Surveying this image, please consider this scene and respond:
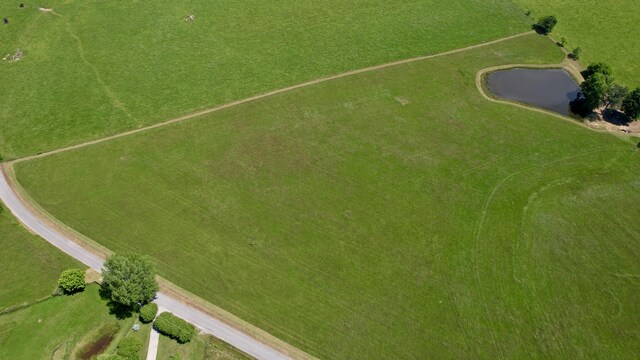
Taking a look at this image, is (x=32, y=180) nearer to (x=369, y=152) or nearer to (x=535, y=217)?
(x=369, y=152)

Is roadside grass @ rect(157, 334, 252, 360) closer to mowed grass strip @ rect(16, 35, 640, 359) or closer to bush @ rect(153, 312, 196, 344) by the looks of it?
bush @ rect(153, 312, 196, 344)

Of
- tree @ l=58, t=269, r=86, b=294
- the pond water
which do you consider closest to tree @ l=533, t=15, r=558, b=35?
the pond water

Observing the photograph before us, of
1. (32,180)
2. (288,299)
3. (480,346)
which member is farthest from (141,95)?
(480,346)

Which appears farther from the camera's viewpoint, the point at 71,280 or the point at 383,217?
the point at 383,217

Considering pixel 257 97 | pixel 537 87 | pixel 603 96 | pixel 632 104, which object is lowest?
pixel 257 97

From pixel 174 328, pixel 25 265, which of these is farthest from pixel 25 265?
pixel 174 328

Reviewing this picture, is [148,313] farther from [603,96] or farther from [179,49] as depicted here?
[603,96]
